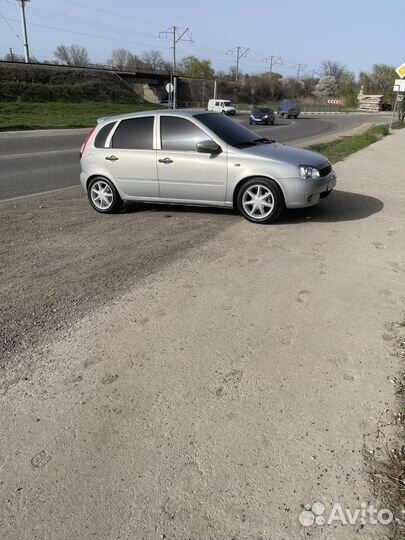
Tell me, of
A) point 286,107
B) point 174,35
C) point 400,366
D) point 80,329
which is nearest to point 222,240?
point 80,329

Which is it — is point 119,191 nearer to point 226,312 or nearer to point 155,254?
point 155,254

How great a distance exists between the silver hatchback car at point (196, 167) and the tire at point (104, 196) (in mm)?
16

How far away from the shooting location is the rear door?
7.02 meters

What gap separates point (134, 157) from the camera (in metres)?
7.07

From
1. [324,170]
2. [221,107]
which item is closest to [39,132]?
[324,170]

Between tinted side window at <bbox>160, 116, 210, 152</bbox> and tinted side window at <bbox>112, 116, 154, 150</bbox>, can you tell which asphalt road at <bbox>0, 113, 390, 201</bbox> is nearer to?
tinted side window at <bbox>112, 116, 154, 150</bbox>

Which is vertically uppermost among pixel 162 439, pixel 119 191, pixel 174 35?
pixel 174 35

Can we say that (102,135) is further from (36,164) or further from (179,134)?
(36,164)

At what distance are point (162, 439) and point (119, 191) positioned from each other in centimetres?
535

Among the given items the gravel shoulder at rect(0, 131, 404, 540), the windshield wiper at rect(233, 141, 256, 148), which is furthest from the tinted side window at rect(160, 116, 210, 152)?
the gravel shoulder at rect(0, 131, 404, 540)

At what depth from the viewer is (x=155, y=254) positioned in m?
5.57

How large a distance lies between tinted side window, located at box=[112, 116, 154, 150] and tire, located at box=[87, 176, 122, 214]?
2.04 feet

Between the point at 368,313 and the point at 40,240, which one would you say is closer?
the point at 368,313

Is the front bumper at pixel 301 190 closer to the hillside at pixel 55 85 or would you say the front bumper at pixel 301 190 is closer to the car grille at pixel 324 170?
the car grille at pixel 324 170
